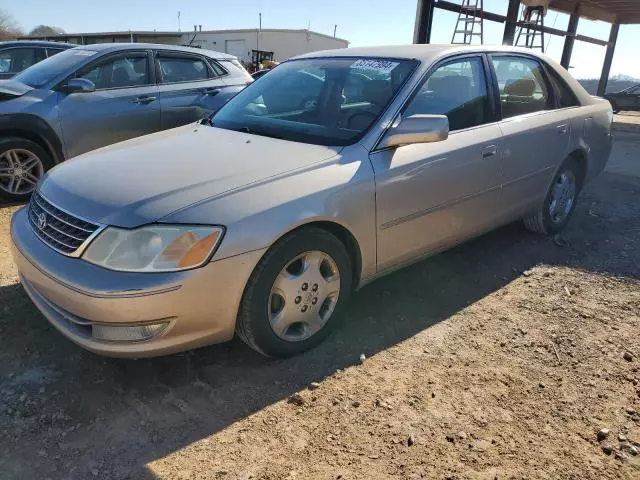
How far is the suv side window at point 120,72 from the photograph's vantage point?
230 inches

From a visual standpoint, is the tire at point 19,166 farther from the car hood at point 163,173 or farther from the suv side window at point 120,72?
the car hood at point 163,173

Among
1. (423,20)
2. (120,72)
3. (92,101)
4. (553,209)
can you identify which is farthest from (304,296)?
(423,20)

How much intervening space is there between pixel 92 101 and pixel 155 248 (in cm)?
401

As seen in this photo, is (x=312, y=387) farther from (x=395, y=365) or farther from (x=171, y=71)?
(x=171, y=71)

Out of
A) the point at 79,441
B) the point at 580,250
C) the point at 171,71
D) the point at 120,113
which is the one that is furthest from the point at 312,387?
the point at 171,71

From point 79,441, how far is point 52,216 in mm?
1121

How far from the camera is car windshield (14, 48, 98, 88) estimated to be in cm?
565

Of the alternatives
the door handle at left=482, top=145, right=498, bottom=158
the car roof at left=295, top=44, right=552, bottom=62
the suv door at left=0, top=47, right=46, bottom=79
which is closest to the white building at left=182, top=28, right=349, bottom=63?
the suv door at left=0, top=47, right=46, bottom=79

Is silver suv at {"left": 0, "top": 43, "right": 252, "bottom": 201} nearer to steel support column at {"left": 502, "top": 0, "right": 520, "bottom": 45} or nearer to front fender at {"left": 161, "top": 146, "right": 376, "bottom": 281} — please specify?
front fender at {"left": 161, "top": 146, "right": 376, "bottom": 281}

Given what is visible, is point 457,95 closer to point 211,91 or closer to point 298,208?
point 298,208

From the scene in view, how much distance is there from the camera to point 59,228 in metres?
2.61

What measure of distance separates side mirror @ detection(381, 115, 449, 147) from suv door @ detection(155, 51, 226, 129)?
3.47 metres

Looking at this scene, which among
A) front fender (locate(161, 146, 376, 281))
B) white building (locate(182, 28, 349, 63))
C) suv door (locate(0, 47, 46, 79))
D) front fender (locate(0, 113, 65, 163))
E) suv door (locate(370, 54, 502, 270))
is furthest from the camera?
white building (locate(182, 28, 349, 63))

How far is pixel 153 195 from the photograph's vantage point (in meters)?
2.53
